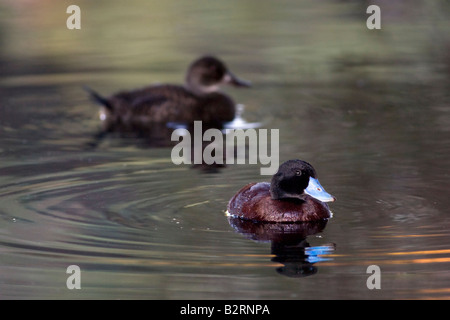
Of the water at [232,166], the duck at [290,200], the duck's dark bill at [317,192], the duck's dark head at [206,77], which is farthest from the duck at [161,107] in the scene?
the duck's dark bill at [317,192]

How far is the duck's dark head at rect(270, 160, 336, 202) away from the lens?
7.72 meters

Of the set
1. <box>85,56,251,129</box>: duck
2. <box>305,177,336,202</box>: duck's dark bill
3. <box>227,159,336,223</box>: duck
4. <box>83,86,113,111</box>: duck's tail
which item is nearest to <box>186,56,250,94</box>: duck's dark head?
<box>85,56,251,129</box>: duck

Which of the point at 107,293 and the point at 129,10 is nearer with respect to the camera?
the point at 107,293

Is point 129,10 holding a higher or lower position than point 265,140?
higher

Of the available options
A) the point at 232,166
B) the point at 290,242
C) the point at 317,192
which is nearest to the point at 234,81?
the point at 232,166

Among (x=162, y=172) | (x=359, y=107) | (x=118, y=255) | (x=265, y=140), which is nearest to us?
(x=118, y=255)

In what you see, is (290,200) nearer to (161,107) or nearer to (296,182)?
(296,182)

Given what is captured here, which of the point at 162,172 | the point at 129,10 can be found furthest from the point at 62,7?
the point at 162,172

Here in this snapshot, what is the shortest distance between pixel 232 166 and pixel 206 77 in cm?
382

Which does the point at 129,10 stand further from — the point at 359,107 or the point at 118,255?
the point at 118,255

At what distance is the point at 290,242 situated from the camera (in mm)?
7305

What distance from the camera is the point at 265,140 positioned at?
34.6 feet
